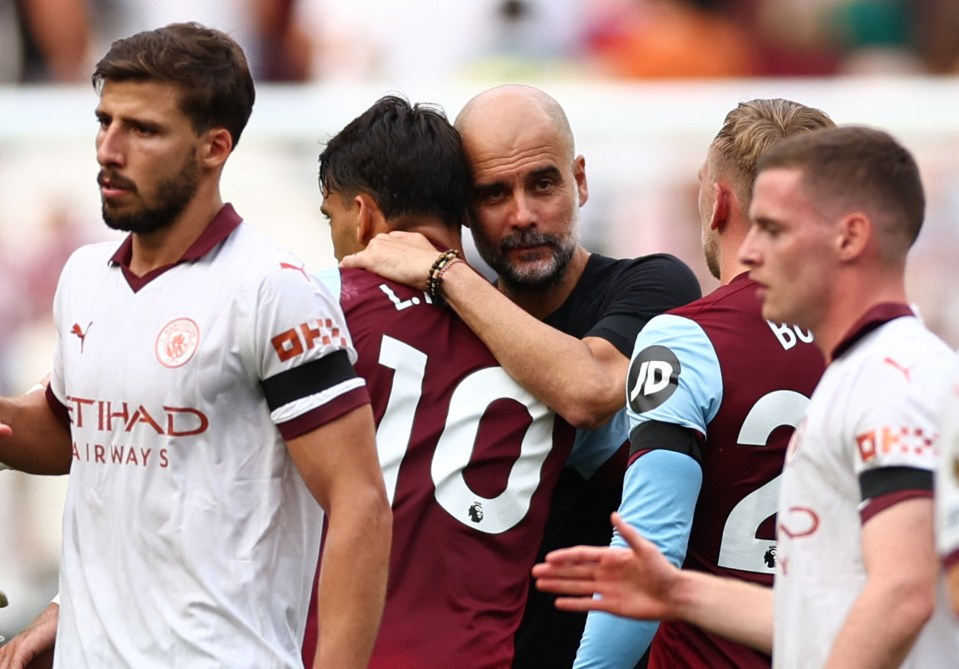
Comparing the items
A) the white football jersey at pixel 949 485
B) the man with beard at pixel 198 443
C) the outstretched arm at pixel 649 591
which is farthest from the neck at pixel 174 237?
the white football jersey at pixel 949 485

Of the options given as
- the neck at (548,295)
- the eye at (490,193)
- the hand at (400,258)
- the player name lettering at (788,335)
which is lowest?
the player name lettering at (788,335)

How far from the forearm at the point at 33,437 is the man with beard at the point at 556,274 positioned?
2.95 feet

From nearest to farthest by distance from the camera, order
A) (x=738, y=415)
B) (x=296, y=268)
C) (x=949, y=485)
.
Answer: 1. (x=949, y=485)
2. (x=296, y=268)
3. (x=738, y=415)

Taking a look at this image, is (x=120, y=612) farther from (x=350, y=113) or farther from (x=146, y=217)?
(x=350, y=113)

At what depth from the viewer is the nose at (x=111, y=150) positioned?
3.33 meters

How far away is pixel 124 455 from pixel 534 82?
720cm

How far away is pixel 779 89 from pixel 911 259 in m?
1.44

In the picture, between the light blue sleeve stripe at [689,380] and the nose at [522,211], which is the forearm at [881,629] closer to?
the light blue sleeve stripe at [689,380]

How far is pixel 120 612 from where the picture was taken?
10.6ft

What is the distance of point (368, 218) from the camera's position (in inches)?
171

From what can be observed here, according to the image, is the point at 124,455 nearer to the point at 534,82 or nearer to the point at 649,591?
the point at 649,591

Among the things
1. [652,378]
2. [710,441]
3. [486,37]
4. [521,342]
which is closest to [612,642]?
[710,441]

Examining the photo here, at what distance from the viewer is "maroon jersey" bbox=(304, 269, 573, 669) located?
12.7 feet

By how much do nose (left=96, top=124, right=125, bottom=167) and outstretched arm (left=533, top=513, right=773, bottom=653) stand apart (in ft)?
4.01
